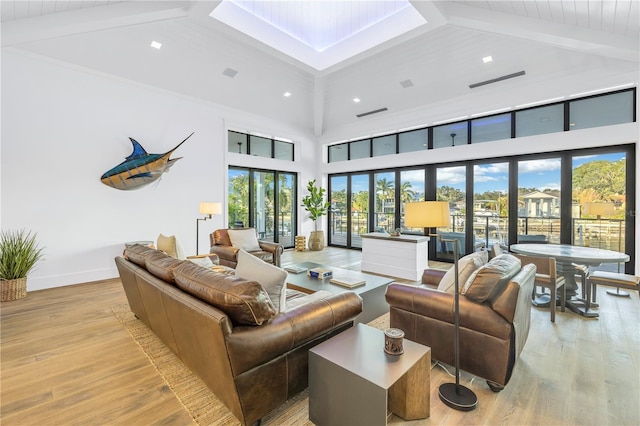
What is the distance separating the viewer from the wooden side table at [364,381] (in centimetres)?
140

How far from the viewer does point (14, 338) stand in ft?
9.09

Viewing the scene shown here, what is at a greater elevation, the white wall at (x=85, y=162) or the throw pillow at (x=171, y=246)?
the white wall at (x=85, y=162)

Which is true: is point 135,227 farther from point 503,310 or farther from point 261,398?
point 503,310

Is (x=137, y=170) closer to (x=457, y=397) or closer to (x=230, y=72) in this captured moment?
(x=230, y=72)

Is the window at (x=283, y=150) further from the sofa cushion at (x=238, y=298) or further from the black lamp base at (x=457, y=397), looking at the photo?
the black lamp base at (x=457, y=397)

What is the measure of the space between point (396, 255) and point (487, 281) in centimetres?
309

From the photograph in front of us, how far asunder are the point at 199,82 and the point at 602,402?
7034mm

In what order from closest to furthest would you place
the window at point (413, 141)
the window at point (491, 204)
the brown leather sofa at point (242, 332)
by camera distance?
the brown leather sofa at point (242, 332) → the window at point (491, 204) → the window at point (413, 141)

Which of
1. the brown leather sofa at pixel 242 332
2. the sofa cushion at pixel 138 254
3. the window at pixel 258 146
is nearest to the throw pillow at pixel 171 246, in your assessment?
the sofa cushion at pixel 138 254

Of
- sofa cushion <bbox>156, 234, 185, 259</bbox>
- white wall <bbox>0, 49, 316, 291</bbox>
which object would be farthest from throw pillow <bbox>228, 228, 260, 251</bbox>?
white wall <bbox>0, 49, 316, 291</bbox>

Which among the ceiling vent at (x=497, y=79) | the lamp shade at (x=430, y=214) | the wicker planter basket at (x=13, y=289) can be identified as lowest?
the wicker planter basket at (x=13, y=289)

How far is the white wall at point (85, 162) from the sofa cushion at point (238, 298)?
4.42 metres

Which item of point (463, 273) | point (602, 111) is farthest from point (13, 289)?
point (602, 111)

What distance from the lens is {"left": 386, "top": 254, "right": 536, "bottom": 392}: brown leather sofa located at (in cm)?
191
